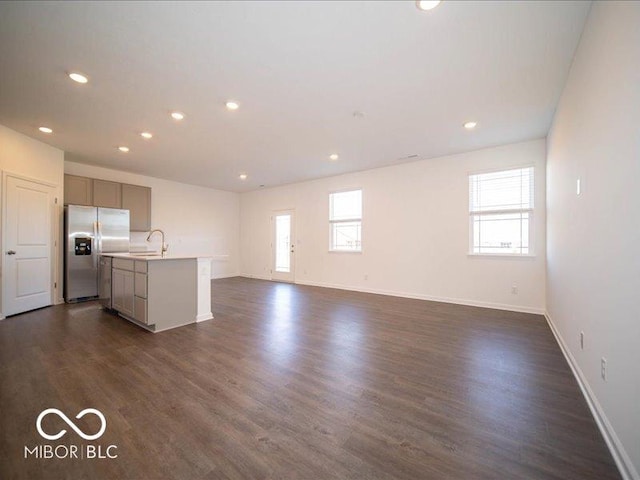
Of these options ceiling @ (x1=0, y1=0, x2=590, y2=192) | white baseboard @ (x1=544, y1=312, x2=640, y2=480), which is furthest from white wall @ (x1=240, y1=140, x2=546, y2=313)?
white baseboard @ (x1=544, y1=312, x2=640, y2=480)

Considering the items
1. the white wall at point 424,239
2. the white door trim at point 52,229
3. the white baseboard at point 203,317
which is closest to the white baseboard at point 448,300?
the white wall at point 424,239

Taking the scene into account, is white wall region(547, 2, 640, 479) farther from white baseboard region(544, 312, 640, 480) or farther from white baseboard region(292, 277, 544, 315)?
white baseboard region(292, 277, 544, 315)

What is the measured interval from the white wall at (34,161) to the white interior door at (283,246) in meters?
4.68

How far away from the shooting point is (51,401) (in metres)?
1.90

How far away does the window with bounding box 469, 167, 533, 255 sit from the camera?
436cm

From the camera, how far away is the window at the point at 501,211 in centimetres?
436

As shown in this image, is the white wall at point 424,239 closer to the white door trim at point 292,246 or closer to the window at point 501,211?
the window at point 501,211

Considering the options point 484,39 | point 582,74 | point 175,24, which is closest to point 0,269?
point 175,24

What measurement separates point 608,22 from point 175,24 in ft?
9.62

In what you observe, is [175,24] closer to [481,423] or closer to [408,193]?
[481,423]

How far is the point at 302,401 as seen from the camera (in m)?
1.93

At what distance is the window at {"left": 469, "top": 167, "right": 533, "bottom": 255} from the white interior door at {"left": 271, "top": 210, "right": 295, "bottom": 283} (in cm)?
460

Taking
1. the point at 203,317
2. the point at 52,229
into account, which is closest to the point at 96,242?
the point at 52,229

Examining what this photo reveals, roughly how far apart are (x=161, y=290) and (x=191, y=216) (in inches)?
185
